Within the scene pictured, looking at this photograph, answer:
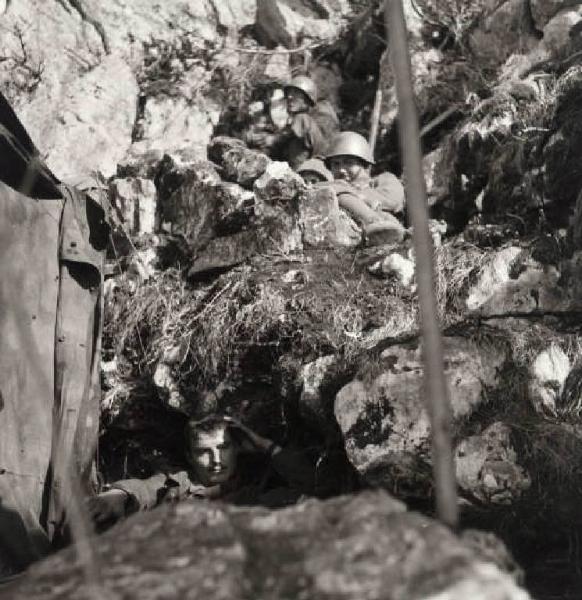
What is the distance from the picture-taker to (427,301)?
2055mm

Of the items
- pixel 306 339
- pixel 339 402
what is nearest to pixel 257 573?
pixel 339 402

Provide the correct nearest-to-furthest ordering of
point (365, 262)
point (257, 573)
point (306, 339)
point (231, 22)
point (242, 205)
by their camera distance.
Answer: point (257, 573) → point (306, 339) → point (365, 262) → point (242, 205) → point (231, 22)

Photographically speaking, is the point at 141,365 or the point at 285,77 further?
the point at 285,77

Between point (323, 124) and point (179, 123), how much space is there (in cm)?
129

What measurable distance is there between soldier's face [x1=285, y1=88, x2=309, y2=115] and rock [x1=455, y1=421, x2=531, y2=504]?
5.11 metres

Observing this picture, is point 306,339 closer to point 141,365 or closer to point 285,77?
point 141,365

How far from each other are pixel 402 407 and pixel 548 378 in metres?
0.72

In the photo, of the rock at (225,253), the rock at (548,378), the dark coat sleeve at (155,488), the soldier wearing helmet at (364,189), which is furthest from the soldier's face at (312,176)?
the rock at (548,378)

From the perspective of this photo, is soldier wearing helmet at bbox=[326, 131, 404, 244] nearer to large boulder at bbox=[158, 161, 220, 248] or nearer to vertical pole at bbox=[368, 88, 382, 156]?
vertical pole at bbox=[368, 88, 382, 156]

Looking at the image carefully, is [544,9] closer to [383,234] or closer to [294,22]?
[294,22]

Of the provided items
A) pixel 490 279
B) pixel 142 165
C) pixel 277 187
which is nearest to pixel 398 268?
pixel 490 279

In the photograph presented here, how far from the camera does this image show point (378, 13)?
9.49m

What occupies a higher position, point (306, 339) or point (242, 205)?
point (242, 205)

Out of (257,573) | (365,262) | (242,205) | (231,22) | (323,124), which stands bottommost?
(257,573)
